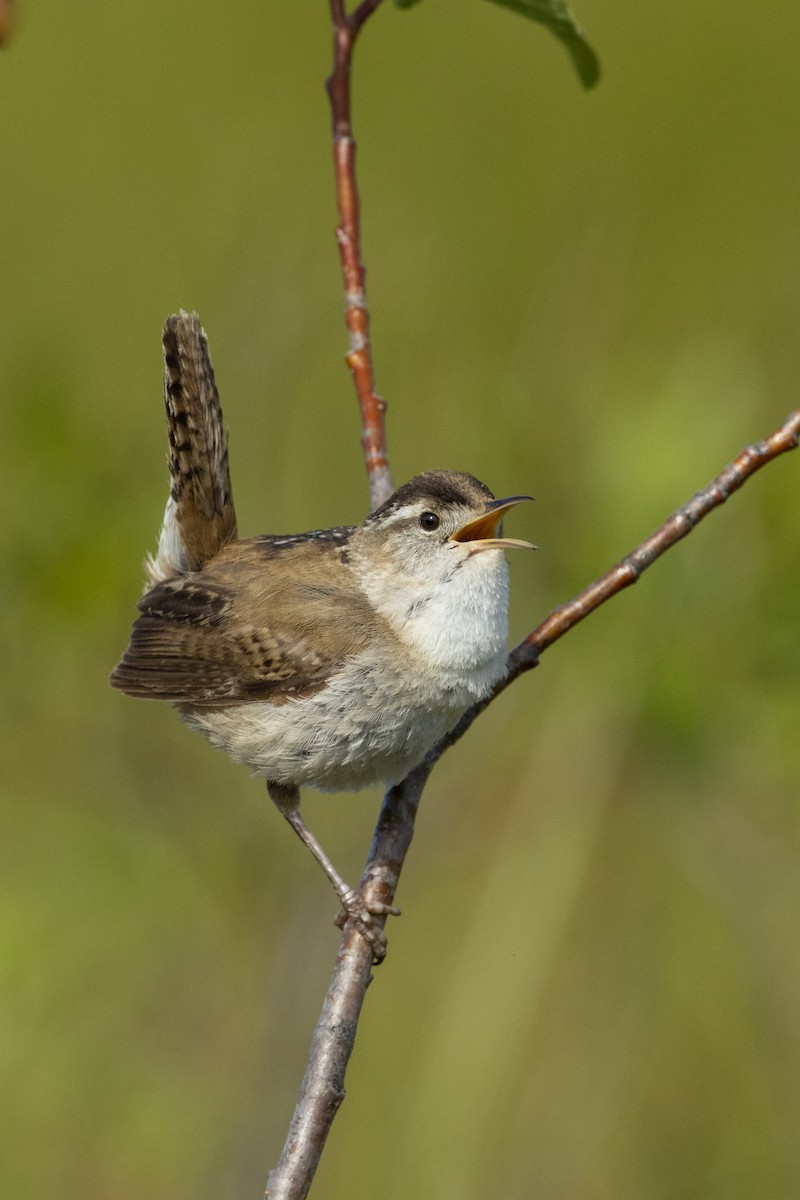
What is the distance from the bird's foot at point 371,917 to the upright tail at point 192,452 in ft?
4.00

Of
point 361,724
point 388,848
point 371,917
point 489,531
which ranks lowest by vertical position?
point 371,917

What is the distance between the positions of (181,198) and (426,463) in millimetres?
2803

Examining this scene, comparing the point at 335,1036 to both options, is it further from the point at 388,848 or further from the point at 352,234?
the point at 352,234

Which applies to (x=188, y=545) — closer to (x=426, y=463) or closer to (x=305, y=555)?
(x=305, y=555)

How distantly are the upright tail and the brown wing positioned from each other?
0.20 metres

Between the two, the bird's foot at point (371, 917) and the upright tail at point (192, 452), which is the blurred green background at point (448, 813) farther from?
the bird's foot at point (371, 917)

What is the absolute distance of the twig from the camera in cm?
221

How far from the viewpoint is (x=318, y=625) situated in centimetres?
348

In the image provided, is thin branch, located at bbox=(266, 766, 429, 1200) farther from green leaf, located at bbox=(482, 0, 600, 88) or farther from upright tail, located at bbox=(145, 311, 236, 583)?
green leaf, located at bbox=(482, 0, 600, 88)

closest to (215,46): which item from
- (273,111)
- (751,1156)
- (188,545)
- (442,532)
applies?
(273,111)

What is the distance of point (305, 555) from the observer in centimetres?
370

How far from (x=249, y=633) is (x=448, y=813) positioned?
1049mm

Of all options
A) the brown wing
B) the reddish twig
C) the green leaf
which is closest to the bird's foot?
the brown wing

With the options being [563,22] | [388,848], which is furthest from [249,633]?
[563,22]
